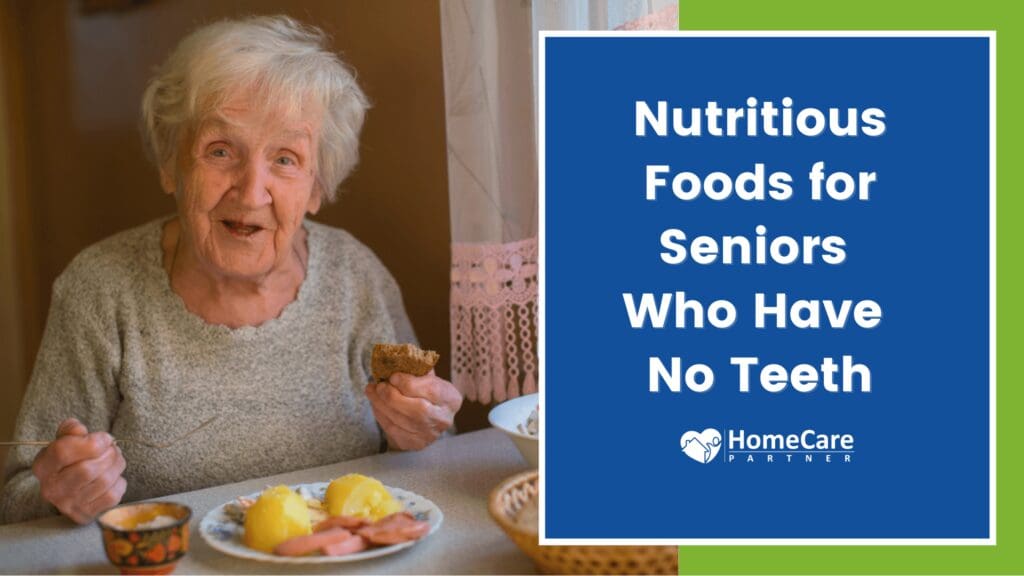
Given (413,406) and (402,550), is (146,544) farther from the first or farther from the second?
(413,406)

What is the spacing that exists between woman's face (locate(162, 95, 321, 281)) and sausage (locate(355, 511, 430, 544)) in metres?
0.61

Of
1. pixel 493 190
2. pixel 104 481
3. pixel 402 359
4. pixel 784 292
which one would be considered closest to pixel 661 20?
pixel 493 190

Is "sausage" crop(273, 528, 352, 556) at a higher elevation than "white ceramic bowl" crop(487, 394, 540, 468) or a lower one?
lower

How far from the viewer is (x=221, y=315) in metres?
1.72

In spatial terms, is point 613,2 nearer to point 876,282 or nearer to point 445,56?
point 445,56

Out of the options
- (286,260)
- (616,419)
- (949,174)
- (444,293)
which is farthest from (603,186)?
(444,293)

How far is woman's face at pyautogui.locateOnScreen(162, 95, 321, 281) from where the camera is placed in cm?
164

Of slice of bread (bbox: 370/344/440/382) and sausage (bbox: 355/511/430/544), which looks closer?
sausage (bbox: 355/511/430/544)

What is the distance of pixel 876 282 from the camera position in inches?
48.7

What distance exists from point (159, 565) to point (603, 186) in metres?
0.64

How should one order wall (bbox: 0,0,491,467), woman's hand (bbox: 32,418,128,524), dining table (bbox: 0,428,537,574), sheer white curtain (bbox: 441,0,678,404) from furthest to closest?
wall (bbox: 0,0,491,467), sheer white curtain (bbox: 441,0,678,404), woman's hand (bbox: 32,418,128,524), dining table (bbox: 0,428,537,574)

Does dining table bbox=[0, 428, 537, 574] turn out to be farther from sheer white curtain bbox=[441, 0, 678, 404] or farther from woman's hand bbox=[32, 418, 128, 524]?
sheer white curtain bbox=[441, 0, 678, 404]

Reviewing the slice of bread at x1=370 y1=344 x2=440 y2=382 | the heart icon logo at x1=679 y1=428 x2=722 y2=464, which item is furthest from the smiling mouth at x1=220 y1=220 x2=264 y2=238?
the heart icon logo at x1=679 y1=428 x2=722 y2=464

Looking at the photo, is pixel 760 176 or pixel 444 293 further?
pixel 444 293
